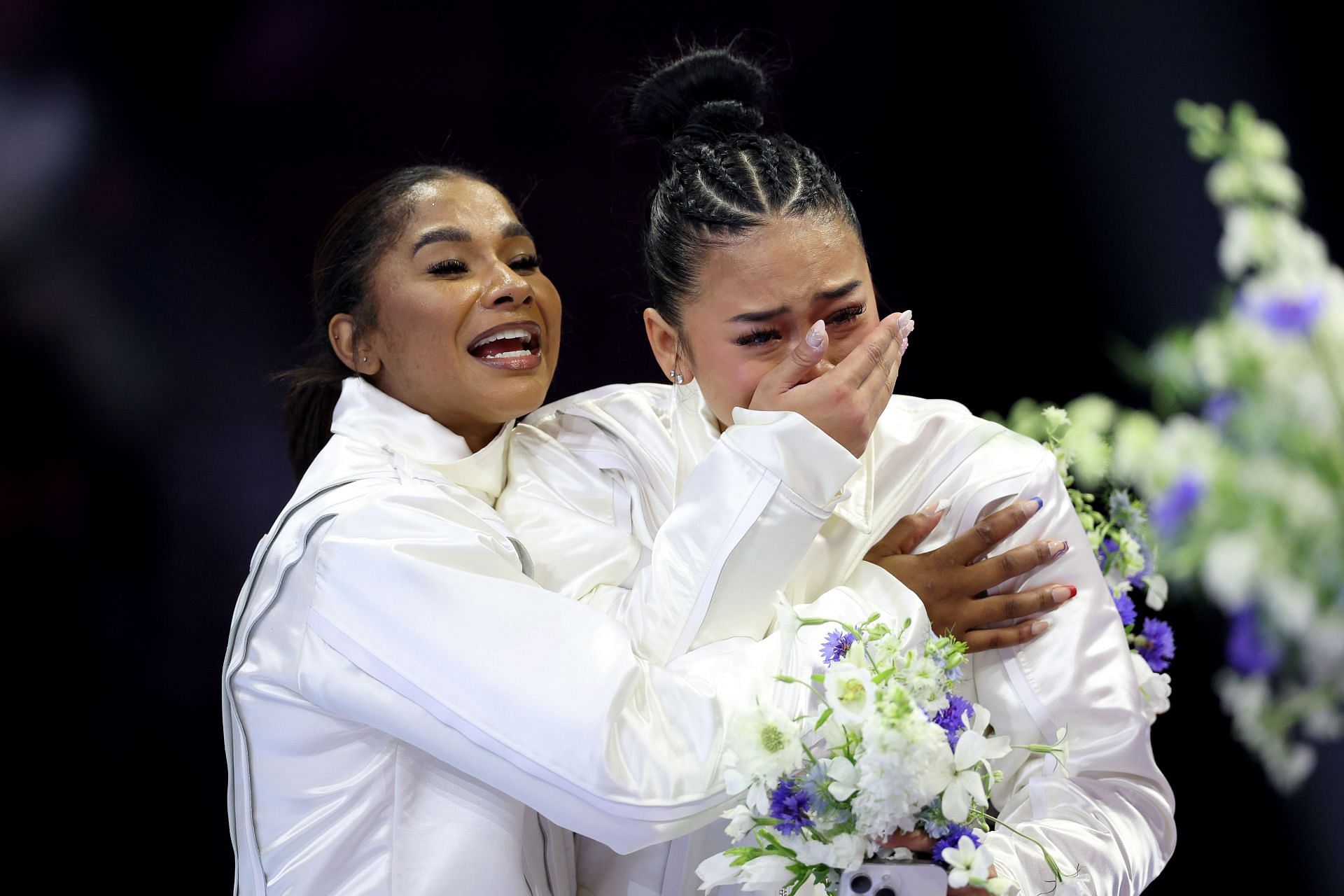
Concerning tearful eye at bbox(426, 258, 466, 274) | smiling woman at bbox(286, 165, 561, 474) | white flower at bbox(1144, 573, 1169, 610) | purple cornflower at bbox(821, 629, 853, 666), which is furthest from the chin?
white flower at bbox(1144, 573, 1169, 610)

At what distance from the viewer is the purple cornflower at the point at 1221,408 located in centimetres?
57

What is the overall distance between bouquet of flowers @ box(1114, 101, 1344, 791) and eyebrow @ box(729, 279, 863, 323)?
1.25 meters

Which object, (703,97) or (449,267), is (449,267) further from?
(703,97)

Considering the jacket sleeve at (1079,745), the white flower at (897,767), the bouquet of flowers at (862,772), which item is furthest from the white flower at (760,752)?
the jacket sleeve at (1079,745)

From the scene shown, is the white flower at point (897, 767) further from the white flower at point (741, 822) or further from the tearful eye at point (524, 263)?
the tearful eye at point (524, 263)

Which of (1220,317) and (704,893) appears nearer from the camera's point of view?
(1220,317)

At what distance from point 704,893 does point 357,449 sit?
0.90 meters

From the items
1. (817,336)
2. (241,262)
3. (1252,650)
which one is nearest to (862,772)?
(817,336)

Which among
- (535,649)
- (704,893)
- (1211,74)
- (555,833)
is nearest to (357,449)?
(535,649)

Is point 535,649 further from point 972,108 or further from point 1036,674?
point 972,108

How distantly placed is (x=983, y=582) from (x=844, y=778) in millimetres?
561

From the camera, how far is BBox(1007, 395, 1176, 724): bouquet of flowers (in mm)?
2045

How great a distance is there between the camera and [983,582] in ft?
5.93

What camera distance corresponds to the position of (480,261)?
2146mm
